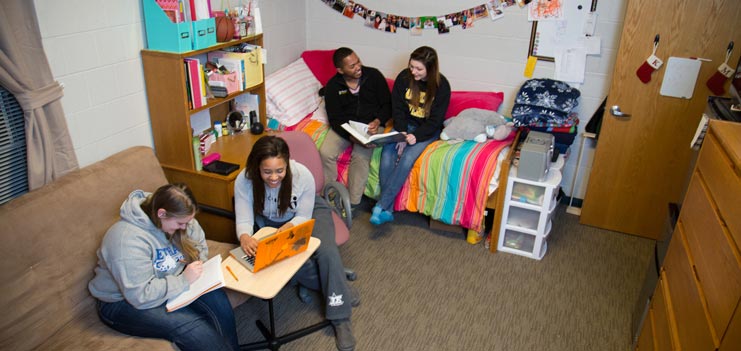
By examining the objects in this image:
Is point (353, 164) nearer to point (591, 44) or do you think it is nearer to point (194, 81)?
point (194, 81)

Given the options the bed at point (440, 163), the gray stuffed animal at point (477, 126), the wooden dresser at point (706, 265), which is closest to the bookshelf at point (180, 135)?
the bed at point (440, 163)

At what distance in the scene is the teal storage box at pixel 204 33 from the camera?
9.04 ft

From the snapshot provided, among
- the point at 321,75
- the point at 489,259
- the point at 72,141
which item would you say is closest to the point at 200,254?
the point at 72,141

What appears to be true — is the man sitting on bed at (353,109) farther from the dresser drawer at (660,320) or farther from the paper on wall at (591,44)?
A: the dresser drawer at (660,320)

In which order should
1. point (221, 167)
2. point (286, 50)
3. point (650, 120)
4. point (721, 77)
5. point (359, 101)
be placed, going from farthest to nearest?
point (286, 50) < point (359, 101) < point (650, 120) < point (721, 77) < point (221, 167)

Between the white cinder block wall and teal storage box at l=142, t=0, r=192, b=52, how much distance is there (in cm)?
6

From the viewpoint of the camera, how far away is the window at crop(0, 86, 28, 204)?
7.16 feet

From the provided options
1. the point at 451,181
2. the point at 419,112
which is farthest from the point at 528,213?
the point at 419,112

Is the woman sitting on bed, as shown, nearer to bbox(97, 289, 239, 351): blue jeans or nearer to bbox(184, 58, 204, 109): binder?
bbox(184, 58, 204, 109): binder

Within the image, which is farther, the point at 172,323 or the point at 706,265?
the point at 172,323

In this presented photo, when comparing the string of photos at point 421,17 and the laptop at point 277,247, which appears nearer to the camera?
the laptop at point 277,247

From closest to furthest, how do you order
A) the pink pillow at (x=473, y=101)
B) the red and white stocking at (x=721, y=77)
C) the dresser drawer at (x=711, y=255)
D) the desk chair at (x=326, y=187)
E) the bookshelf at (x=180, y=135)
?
the dresser drawer at (x=711, y=255) < the bookshelf at (x=180, y=135) < the desk chair at (x=326, y=187) < the red and white stocking at (x=721, y=77) < the pink pillow at (x=473, y=101)

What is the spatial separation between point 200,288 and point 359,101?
1989 mm

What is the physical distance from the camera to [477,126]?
358cm
